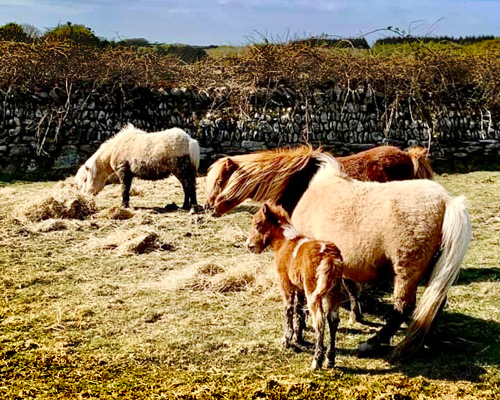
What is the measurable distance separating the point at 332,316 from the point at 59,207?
6476 mm

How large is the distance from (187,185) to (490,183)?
22.8 ft

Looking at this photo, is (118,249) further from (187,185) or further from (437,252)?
(437,252)

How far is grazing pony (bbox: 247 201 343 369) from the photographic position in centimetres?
429

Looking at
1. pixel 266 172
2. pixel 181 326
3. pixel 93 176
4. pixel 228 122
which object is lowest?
pixel 181 326

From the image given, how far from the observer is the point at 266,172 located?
611cm

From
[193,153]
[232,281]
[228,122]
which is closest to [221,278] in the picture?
[232,281]

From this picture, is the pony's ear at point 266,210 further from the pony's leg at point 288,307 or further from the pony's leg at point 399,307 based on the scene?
the pony's leg at point 399,307

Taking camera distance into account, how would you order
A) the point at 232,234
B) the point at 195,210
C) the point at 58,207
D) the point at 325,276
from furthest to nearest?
the point at 195,210
the point at 58,207
the point at 232,234
the point at 325,276

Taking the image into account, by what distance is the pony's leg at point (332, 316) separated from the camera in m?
4.34

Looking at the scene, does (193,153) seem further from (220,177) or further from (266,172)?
Result: (266,172)

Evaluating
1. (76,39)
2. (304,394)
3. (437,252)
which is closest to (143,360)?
(304,394)

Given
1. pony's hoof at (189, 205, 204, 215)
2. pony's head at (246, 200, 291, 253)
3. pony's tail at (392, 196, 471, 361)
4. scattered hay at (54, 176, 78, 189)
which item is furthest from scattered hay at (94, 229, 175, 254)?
pony's tail at (392, 196, 471, 361)

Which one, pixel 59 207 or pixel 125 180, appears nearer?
pixel 59 207

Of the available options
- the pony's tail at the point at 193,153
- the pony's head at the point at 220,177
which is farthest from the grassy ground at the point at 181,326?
the pony's tail at the point at 193,153
